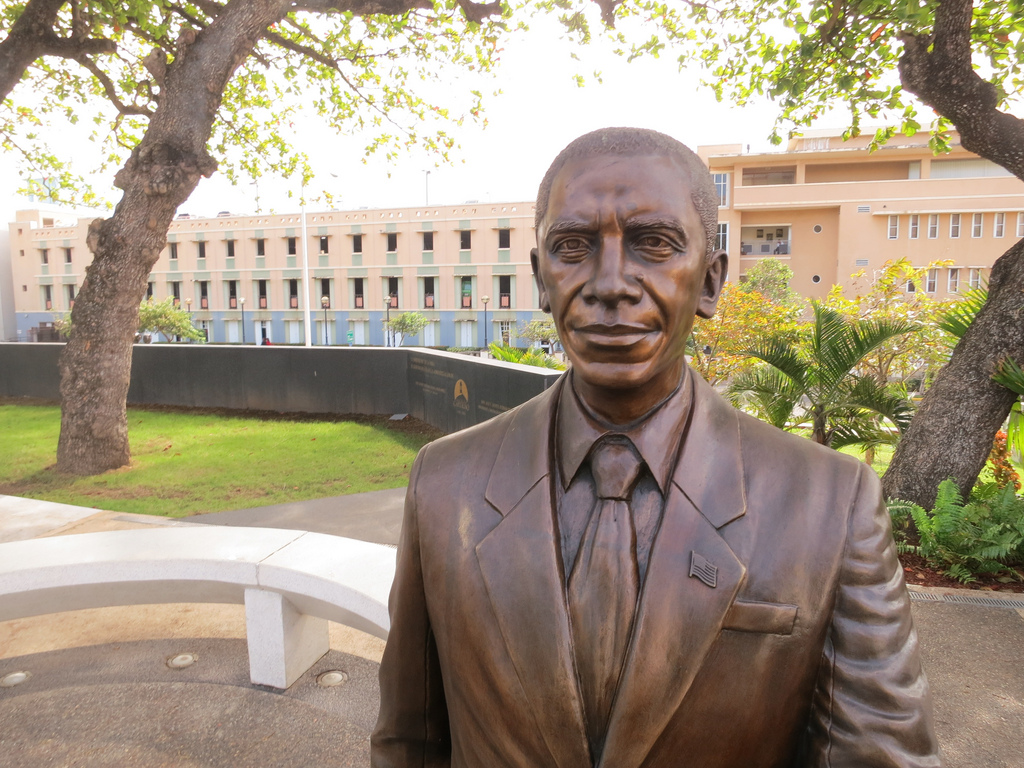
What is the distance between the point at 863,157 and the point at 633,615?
4586 centimetres

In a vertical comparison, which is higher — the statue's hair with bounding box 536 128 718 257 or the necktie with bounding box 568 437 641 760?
the statue's hair with bounding box 536 128 718 257

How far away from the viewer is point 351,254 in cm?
4372

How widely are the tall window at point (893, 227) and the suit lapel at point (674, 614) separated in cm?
4310

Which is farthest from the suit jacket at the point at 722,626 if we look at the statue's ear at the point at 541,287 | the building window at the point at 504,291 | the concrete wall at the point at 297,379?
the building window at the point at 504,291

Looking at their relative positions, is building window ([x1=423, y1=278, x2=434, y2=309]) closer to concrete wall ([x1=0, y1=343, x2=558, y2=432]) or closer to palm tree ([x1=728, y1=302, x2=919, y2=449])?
concrete wall ([x1=0, y1=343, x2=558, y2=432])

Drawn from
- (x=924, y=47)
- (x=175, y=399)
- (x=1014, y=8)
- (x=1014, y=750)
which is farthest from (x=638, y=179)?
(x=175, y=399)

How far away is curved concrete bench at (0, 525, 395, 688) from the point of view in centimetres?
385

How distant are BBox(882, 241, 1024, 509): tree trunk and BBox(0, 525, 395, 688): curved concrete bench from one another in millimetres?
4836

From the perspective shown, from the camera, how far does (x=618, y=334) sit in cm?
122

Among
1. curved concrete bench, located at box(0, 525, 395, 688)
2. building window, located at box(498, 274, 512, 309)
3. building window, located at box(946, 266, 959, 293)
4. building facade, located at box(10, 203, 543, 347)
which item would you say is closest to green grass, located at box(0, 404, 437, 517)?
curved concrete bench, located at box(0, 525, 395, 688)

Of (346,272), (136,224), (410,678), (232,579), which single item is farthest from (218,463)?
(346,272)

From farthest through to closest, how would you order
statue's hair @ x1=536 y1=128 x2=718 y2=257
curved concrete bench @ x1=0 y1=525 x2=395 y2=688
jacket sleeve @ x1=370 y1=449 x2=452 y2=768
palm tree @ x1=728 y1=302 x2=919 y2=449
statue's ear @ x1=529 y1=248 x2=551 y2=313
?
palm tree @ x1=728 y1=302 x2=919 y2=449 < curved concrete bench @ x1=0 y1=525 x2=395 y2=688 < jacket sleeve @ x1=370 y1=449 x2=452 y2=768 < statue's ear @ x1=529 y1=248 x2=551 y2=313 < statue's hair @ x1=536 y1=128 x2=718 y2=257

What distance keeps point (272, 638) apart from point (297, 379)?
35.8 ft

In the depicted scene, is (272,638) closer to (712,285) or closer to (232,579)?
(232,579)
